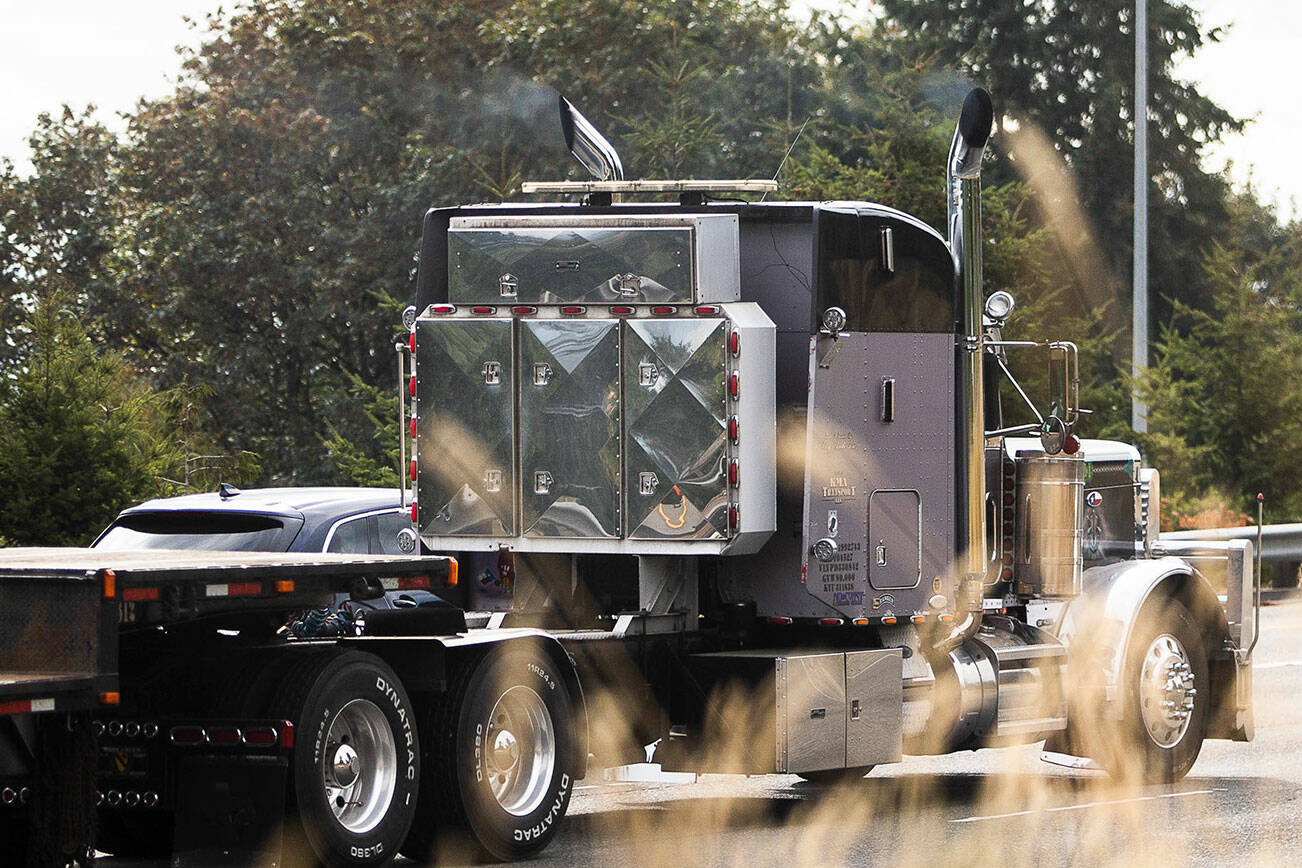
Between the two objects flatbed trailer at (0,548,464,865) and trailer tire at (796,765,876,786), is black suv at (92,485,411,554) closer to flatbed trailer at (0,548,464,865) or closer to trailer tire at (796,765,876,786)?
flatbed trailer at (0,548,464,865)

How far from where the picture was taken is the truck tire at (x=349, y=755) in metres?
8.34

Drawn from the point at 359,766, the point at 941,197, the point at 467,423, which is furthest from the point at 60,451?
the point at 941,197

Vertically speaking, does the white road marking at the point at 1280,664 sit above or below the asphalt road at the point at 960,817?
below

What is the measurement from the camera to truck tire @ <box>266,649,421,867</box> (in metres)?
8.34

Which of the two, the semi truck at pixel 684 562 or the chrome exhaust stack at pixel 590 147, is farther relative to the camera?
the chrome exhaust stack at pixel 590 147

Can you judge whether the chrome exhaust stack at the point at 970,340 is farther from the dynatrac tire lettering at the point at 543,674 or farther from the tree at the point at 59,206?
the tree at the point at 59,206

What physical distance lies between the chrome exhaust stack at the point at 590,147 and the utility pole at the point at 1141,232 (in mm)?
15893

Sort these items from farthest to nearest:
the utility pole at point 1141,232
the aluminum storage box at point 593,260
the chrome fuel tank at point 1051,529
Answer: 1. the utility pole at point 1141,232
2. the chrome fuel tank at point 1051,529
3. the aluminum storage box at point 593,260

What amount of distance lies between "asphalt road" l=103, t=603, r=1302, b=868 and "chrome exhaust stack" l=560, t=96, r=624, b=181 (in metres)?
3.44

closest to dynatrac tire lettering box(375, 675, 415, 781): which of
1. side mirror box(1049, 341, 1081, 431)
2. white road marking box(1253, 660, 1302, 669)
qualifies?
side mirror box(1049, 341, 1081, 431)

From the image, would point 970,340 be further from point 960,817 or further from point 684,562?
point 960,817

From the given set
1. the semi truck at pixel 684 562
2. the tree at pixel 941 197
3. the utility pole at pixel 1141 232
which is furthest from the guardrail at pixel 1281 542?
the semi truck at pixel 684 562

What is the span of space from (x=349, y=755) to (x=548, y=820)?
1.26 metres

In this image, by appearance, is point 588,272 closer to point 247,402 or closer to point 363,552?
point 363,552
